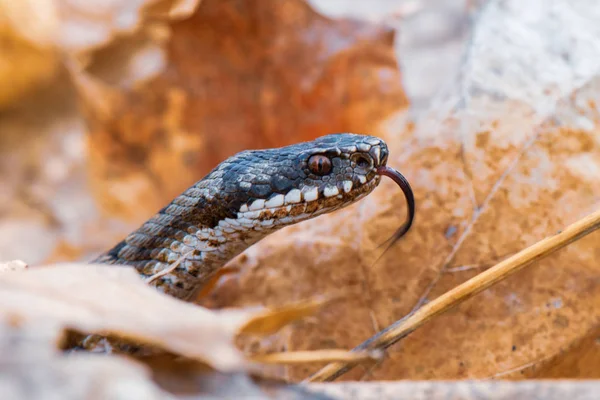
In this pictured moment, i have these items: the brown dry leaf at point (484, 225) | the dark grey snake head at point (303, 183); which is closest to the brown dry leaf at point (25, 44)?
the dark grey snake head at point (303, 183)

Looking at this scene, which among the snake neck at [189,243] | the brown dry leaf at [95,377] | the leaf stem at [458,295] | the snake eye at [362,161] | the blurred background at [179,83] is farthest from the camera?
the blurred background at [179,83]

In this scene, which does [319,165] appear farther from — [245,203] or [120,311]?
[120,311]

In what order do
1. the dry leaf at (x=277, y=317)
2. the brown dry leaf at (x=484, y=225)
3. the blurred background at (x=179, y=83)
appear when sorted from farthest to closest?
the blurred background at (x=179, y=83), the brown dry leaf at (x=484, y=225), the dry leaf at (x=277, y=317)

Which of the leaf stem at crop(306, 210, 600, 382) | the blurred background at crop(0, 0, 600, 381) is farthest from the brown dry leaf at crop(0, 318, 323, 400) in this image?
the blurred background at crop(0, 0, 600, 381)

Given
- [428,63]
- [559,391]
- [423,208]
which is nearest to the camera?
Answer: [559,391]

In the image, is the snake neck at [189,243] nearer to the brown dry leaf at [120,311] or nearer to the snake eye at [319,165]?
the snake eye at [319,165]

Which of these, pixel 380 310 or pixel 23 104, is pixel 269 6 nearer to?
pixel 23 104

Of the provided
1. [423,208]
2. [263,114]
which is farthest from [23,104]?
[423,208]
